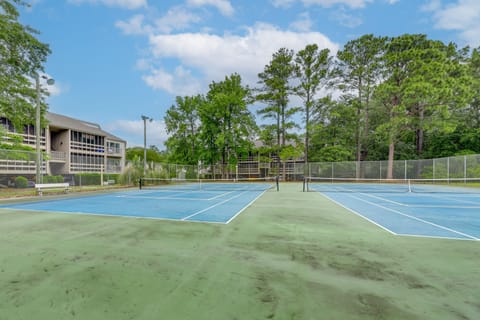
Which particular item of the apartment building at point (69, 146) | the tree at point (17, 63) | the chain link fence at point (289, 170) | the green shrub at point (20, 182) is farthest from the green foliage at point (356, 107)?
the green shrub at point (20, 182)

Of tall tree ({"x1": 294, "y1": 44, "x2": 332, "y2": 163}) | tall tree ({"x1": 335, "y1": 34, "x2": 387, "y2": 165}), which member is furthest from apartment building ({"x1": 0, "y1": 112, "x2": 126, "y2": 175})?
tall tree ({"x1": 335, "y1": 34, "x2": 387, "y2": 165})

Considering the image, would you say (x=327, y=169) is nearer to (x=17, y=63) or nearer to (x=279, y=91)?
(x=279, y=91)

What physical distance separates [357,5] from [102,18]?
15350 millimetres

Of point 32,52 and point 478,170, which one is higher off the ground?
point 32,52

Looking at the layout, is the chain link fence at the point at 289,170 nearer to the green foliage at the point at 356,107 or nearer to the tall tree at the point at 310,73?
the green foliage at the point at 356,107

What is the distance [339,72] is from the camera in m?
26.9

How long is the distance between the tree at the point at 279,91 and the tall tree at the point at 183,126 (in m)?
9.96

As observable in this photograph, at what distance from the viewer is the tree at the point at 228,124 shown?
29641 mm

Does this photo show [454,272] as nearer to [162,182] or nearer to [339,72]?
[162,182]

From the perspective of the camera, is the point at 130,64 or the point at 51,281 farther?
the point at 130,64

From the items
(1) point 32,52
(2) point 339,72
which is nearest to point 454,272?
(1) point 32,52

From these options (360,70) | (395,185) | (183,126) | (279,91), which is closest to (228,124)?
(183,126)

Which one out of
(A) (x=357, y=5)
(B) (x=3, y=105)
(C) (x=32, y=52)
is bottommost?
(B) (x=3, y=105)

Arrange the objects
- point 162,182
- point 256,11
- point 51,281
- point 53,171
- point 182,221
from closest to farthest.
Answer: point 51,281 < point 182,221 < point 256,11 < point 162,182 < point 53,171
